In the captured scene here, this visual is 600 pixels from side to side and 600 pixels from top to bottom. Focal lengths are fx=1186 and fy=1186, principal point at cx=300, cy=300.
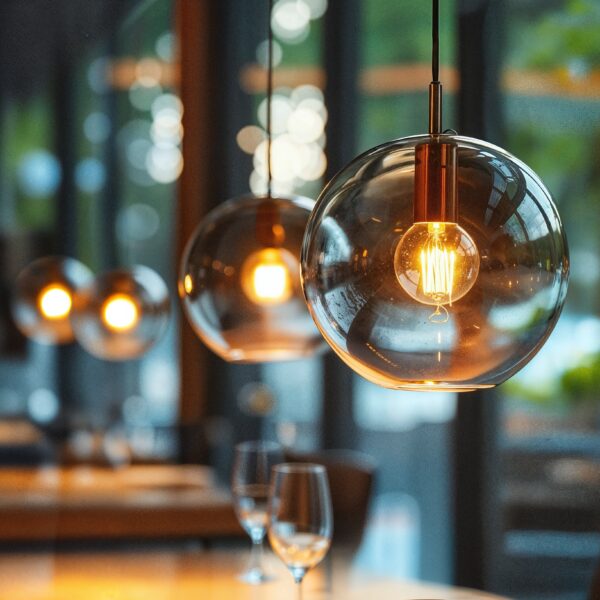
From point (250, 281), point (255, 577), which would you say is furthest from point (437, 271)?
point (255, 577)

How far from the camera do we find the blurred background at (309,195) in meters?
3.56

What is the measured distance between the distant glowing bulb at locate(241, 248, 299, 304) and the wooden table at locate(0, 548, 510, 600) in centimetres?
67

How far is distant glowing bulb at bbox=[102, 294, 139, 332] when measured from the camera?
301cm

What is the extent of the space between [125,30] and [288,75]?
3.27m

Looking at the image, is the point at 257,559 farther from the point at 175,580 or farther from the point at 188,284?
the point at 188,284

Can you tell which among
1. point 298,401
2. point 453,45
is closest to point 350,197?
point 453,45

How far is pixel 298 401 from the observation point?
5.81 m

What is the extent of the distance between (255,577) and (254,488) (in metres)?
0.24

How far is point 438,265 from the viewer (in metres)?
1.03

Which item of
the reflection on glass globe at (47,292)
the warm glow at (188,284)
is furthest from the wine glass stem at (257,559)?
the reflection on glass globe at (47,292)

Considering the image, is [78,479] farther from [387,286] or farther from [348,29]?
[387,286]

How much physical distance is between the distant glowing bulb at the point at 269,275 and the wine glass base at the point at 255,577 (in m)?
0.87

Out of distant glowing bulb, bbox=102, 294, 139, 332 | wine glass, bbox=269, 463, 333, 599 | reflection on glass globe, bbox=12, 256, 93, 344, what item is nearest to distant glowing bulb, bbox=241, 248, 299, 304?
wine glass, bbox=269, 463, 333, 599

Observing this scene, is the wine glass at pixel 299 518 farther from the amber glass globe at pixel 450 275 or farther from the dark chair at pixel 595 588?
the amber glass globe at pixel 450 275
